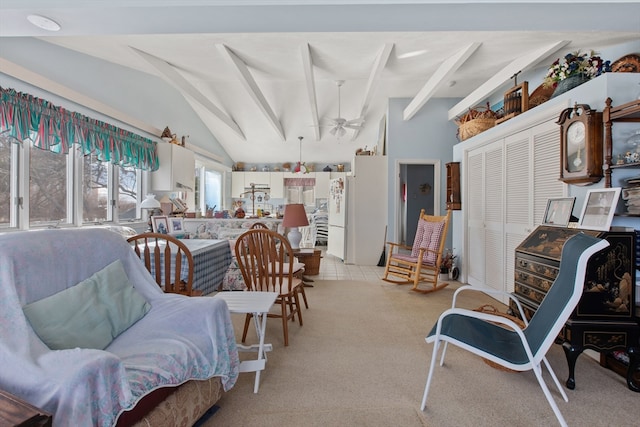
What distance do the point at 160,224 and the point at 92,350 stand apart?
2.31 m

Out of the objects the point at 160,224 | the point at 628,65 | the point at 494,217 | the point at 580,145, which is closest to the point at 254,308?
the point at 160,224

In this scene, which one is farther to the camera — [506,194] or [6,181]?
[506,194]

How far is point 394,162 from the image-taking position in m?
5.43

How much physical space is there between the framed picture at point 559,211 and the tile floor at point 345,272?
249cm

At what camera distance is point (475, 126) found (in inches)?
156

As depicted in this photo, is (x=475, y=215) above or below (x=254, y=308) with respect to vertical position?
above

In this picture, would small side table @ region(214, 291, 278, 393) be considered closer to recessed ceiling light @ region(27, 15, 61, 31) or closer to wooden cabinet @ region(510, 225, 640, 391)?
wooden cabinet @ region(510, 225, 640, 391)

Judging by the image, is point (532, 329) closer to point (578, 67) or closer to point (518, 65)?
point (578, 67)

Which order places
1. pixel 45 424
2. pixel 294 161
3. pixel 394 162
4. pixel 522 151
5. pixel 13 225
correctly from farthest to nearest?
pixel 294 161 < pixel 394 162 < pixel 522 151 < pixel 13 225 < pixel 45 424

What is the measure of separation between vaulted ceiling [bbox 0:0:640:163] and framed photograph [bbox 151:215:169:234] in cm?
160

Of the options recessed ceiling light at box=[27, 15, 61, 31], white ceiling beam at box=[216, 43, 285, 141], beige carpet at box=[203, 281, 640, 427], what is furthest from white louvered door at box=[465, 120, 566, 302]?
recessed ceiling light at box=[27, 15, 61, 31]

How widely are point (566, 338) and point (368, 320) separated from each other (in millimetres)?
1467

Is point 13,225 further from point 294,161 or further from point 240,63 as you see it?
point 294,161

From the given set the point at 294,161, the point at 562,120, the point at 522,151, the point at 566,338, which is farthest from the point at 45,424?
the point at 294,161
